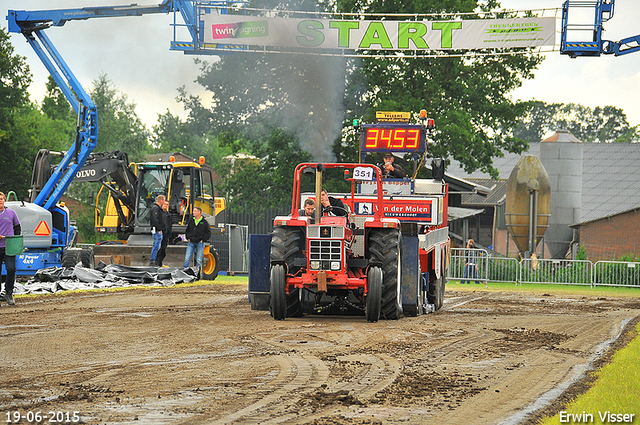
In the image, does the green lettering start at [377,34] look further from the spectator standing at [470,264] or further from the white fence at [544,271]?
the white fence at [544,271]

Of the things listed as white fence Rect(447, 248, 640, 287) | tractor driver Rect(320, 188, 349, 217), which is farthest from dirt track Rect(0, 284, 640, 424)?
white fence Rect(447, 248, 640, 287)

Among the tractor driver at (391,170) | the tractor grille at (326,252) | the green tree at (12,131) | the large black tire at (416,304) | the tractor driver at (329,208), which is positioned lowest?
the large black tire at (416,304)

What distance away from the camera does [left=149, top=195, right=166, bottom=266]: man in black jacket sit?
66.6 ft

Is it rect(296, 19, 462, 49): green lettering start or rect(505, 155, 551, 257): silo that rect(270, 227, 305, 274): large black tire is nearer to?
rect(296, 19, 462, 49): green lettering start

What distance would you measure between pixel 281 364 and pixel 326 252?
12.3 feet

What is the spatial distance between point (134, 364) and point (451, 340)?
407 cm

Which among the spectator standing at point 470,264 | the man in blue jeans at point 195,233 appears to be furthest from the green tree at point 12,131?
the spectator standing at point 470,264

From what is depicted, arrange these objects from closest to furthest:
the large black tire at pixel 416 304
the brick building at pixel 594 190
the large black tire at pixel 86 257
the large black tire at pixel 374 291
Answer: the large black tire at pixel 374 291
the large black tire at pixel 416 304
the large black tire at pixel 86 257
the brick building at pixel 594 190

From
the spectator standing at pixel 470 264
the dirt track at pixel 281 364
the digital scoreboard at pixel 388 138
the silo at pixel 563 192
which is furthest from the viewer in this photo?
the silo at pixel 563 192

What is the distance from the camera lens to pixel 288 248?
1159cm

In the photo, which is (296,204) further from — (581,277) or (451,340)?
(581,277)

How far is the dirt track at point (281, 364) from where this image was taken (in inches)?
226

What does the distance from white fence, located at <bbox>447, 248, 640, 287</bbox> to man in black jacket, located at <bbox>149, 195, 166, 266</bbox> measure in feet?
33.0

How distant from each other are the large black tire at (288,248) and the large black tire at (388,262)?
1058mm
